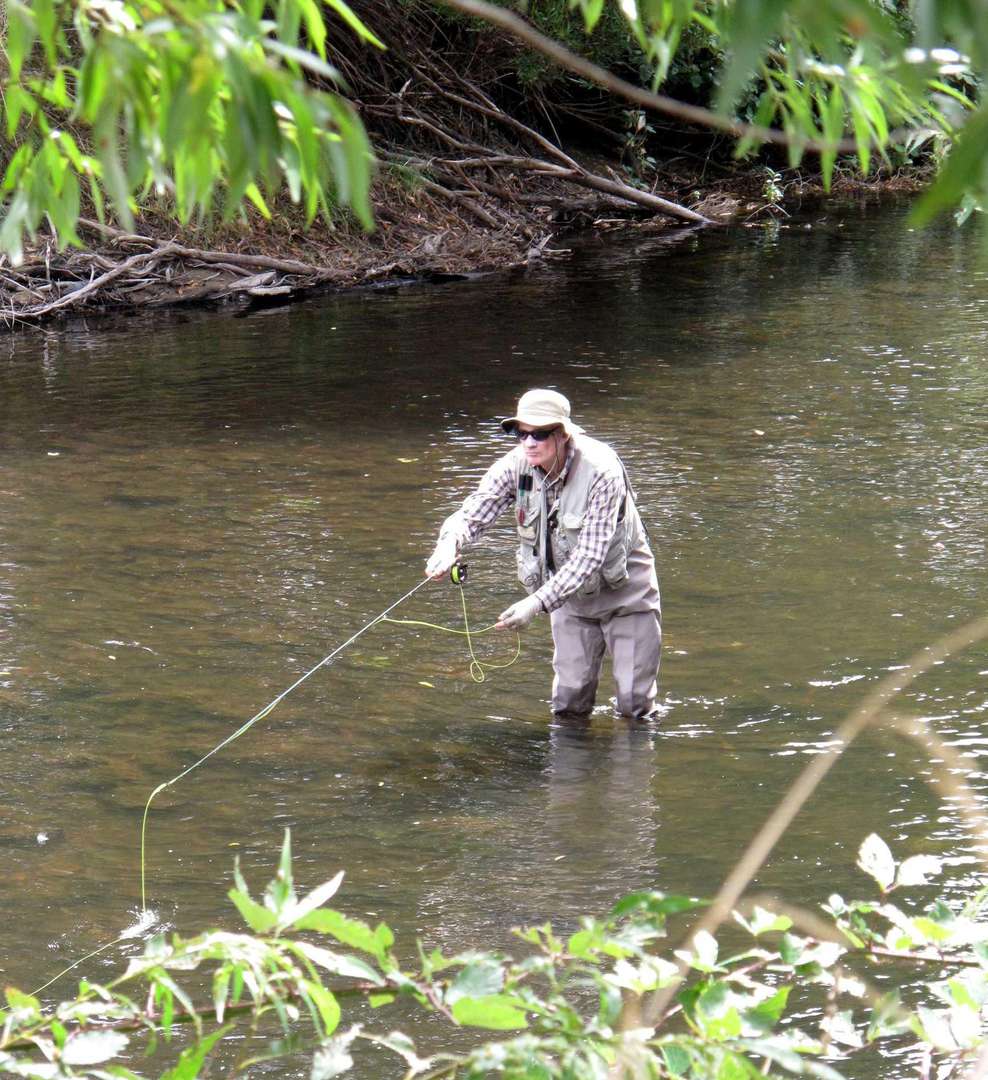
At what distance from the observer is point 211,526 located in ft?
32.8

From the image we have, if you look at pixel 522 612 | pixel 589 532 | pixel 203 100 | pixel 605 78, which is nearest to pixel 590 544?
pixel 589 532

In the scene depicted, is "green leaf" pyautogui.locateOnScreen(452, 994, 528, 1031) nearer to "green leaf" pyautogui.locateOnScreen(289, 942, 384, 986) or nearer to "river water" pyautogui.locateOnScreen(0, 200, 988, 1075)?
"green leaf" pyautogui.locateOnScreen(289, 942, 384, 986)

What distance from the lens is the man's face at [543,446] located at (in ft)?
20.6

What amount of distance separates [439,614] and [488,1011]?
632cm

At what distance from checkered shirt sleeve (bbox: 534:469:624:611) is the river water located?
2.60 ft

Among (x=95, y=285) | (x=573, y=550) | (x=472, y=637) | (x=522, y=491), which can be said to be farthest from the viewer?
(x=95, y=285)

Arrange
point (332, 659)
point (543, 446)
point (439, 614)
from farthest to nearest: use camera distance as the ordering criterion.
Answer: point (439, 614) → point (332, 659) → point (543, 446)

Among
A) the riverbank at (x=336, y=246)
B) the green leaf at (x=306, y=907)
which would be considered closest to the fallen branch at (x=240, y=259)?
the riverbank at (x=336, y=246)

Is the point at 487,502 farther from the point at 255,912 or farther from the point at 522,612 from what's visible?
the point at 255,912

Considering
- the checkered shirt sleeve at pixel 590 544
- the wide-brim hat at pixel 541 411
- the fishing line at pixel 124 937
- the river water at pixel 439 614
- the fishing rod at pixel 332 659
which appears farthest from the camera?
the checkered shirt sleeve at pixel 590 544

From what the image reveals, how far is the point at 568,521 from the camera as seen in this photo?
21.2ft

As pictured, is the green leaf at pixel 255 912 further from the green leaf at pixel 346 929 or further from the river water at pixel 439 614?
the river water at pixel 439 614

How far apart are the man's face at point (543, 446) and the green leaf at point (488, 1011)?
4.22m

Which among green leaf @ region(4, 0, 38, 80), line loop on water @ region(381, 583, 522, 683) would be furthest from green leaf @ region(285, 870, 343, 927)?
line loop on water @ region(381, 583, 522, 683)
